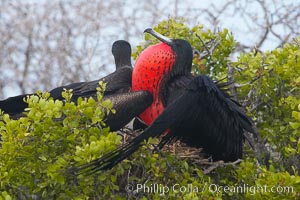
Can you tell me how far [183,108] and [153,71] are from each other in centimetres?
81

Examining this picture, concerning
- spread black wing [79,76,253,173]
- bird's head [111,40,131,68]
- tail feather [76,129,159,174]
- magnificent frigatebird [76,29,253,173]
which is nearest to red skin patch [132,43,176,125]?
magnificent frigatebird [76,29,253,173]

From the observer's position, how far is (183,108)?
16.9 ft

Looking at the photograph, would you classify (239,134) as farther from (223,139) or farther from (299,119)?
(299,119)

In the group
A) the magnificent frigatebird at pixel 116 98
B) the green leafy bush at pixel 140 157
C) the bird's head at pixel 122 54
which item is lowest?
the green leafy bush at pixel 140 157

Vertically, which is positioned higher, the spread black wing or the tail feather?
the spread black wing

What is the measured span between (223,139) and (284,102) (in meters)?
0.47

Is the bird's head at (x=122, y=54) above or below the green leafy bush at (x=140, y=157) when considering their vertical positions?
above

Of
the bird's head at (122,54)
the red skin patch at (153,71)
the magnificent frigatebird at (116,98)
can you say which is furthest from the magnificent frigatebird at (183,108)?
the bird's head at (122,54)

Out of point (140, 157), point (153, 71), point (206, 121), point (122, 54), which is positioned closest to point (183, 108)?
point (206, 121)

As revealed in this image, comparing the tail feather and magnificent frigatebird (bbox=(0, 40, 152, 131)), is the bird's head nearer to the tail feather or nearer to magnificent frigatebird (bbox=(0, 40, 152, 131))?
magnificent frigatebird (bbox=(0, 40, 152, 131))

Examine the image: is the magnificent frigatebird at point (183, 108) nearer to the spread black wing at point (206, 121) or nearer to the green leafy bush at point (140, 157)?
the spread black wing at point (206, 121)

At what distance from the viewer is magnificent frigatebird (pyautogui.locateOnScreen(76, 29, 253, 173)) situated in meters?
5.04

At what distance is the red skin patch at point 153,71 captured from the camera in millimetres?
5898

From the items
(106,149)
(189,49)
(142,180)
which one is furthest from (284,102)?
(106,149)
